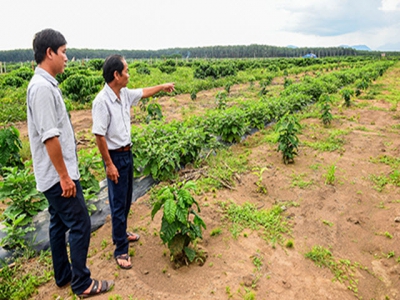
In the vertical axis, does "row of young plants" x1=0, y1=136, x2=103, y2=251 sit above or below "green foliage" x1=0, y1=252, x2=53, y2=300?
above

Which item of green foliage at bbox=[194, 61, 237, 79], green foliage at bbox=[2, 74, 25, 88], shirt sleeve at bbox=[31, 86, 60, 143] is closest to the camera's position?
shirt sleeve at bbox=[31, 86, 60, 143]

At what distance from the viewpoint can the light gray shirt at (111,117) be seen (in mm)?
2467

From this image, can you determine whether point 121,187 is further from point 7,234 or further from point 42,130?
point 7,234

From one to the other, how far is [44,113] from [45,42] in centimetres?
50

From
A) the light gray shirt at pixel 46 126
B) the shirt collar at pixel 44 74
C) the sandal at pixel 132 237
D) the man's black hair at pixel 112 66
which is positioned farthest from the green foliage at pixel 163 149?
the shirt collar at pixel 44 74

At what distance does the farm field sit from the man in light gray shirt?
1.42 ft

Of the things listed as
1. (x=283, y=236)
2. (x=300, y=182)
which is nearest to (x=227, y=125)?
(x=300, y=182)

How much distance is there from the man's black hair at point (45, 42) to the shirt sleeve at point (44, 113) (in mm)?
282

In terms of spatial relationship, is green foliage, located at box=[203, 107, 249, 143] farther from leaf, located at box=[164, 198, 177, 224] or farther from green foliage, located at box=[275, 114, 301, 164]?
leaf, located at box=[164, 198, 177, 224]

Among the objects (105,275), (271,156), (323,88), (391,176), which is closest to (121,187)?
(105,275)

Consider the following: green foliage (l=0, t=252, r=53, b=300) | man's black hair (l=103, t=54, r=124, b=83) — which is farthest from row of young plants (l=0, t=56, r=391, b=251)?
man's black hair (l=103, t=54, r=124, b=83)

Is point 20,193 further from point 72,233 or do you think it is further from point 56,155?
point 56,155

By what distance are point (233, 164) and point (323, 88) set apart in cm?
871

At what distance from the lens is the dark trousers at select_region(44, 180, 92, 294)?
2180 millimetres
